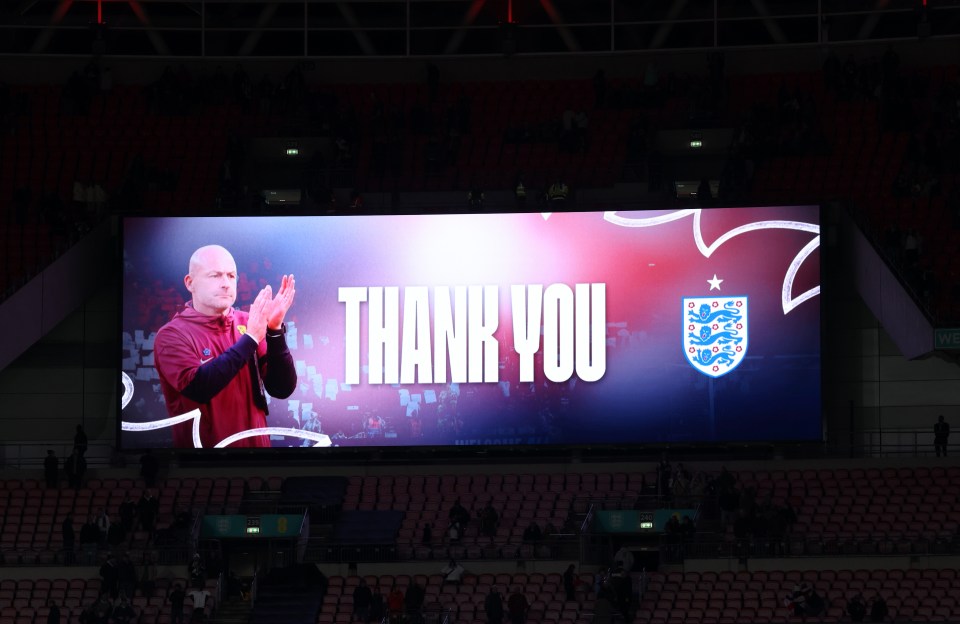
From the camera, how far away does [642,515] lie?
35344 millimetres

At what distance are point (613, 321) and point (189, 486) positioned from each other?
8816 mm

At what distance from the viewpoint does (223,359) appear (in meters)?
38.0

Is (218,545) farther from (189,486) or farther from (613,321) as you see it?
(613,321)

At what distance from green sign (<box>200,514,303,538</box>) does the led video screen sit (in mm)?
2639

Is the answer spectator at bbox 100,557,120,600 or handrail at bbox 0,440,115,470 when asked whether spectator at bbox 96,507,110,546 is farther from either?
handrail at bbox 0,440,115,470

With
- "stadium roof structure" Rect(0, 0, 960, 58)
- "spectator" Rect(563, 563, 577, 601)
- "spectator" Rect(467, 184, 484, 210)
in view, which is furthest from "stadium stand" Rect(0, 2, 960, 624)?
"stadium roof structure" Rect(0, 0, 960, 58)

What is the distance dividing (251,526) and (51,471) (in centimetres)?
436

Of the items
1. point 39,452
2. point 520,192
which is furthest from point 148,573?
point 520,192

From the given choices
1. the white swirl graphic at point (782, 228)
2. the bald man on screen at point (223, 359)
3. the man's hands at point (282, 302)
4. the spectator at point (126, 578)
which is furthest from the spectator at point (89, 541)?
the white swirl graphic at point (782, 228)

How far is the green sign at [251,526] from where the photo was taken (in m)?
35.5

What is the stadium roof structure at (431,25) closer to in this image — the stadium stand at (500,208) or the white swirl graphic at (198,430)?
the stadium stand at (500,208)

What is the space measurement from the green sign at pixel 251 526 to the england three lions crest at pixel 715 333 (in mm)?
8346

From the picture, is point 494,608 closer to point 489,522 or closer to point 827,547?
point 489,522

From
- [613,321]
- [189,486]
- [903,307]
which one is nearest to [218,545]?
[189,486]
